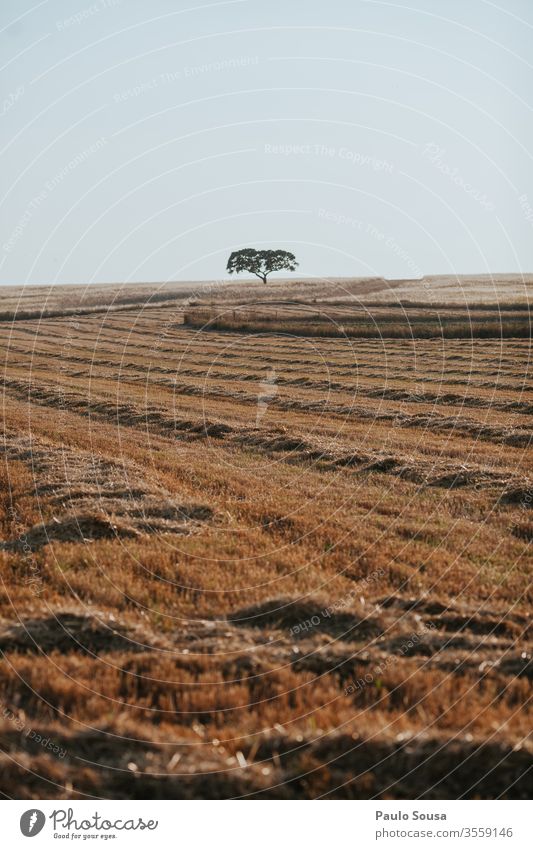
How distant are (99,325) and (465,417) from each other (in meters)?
36.6

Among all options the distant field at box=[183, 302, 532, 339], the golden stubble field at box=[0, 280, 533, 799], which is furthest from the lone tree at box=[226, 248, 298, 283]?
the golden stubble field at box=[0, 280, 533, 799]

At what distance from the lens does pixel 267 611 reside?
7367 millimetres

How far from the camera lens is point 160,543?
31.0 ft

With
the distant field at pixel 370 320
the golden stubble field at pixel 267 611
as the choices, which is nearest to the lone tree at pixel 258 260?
the distant field at pixel 370 320

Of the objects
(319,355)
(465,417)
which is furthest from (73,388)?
(465,417)

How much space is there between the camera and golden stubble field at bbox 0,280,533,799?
5121 mm
